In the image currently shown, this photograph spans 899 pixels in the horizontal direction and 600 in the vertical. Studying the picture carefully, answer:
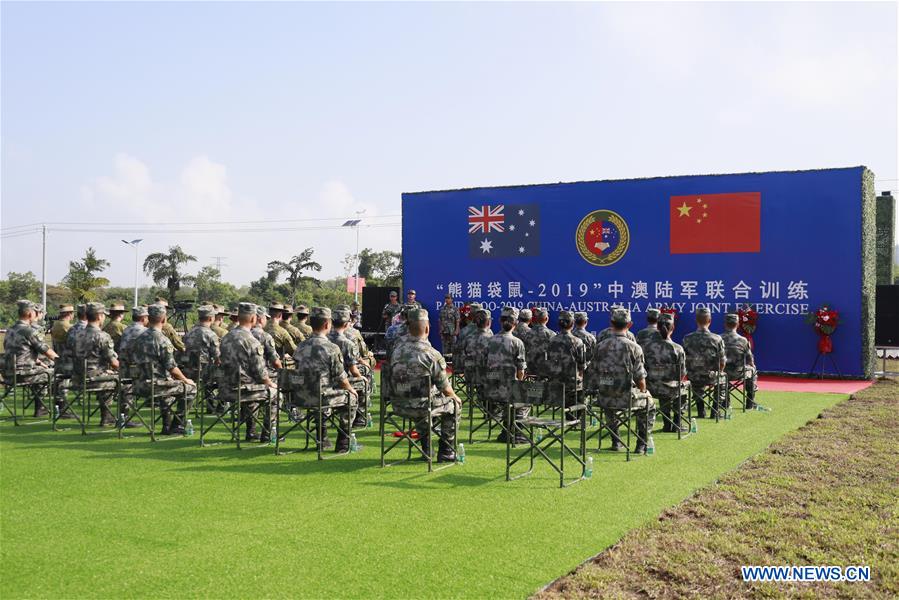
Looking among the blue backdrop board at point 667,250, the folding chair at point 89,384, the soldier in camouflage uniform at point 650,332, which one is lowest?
the folding chair at point 89,384

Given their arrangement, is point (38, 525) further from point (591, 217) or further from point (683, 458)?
point (591, 217)

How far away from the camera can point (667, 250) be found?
1806 cm

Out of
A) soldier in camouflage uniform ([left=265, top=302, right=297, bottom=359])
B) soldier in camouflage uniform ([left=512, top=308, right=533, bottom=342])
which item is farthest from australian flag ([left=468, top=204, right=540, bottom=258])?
soldier in camouflage uniform ([left=265, top=302, right=297, bottom=359])

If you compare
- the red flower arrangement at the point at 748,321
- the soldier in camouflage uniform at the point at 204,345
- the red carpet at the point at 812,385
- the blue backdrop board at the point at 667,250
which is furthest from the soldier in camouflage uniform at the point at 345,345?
the red flower arrangement at the point at 748,321

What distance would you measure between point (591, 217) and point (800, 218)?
502 centimetres

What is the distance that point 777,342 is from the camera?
16.7 m

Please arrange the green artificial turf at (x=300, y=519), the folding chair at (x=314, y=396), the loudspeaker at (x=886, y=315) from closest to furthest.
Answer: the green artificial turf at (x=300, y=519) < the folding chair at (x=314, y=396) < the loudspeaker at (x=886, y=315)

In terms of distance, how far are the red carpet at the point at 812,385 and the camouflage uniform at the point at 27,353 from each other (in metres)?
12.9

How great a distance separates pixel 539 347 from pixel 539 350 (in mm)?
52

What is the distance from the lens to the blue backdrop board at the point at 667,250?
53.3ft

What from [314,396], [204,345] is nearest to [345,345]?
[314,396]

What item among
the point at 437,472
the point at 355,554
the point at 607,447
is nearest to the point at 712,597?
the point at 355,554

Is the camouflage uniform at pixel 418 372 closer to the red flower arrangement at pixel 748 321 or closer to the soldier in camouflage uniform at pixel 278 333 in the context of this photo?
the soldier in camouflage uniform at pixel 278 333

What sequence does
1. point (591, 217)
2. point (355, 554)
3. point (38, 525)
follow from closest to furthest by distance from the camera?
point (355, 554) → point (38, 525) → point (591, 217)
